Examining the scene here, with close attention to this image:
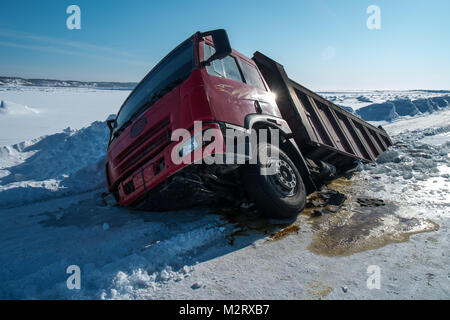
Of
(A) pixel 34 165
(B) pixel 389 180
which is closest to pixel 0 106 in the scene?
(A) pixel 34 165

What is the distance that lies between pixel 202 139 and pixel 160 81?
1.32 meters

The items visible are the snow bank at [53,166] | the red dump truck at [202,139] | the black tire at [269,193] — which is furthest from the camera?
the snow bank at [53,166]

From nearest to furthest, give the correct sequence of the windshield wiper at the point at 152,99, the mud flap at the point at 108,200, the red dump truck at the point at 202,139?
the red dump truck at the point at 202,139, the windshield wiper at the point at 152,99, the mud flap at the point at 108,200

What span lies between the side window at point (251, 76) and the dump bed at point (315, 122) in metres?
0.55

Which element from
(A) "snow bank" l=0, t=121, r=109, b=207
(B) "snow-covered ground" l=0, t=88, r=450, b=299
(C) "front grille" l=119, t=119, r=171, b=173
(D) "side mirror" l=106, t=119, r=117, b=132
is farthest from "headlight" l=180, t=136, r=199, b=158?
(A) "snow bank" l=0, t=121, r=109, b=207

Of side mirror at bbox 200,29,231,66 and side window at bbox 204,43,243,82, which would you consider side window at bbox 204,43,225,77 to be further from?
side mirror at bbox 200,29,231,66

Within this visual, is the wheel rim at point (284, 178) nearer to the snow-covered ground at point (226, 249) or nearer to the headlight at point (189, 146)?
the snow-covered ground at point (226, 249)

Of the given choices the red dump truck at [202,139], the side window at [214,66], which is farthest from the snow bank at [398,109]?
the side window at [214,66]

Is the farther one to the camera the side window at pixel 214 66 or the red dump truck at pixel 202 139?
the side window at pixel 214 66

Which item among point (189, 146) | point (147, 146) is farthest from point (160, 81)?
point (189, 146)

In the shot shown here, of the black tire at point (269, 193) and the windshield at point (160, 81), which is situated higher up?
the windshield at point (160, 81)

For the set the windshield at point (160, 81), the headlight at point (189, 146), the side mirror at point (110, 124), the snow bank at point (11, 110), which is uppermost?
the snow bank at point (11, 110)

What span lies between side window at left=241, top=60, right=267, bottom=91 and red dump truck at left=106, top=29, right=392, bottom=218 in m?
0.02

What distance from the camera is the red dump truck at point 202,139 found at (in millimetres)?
2330
